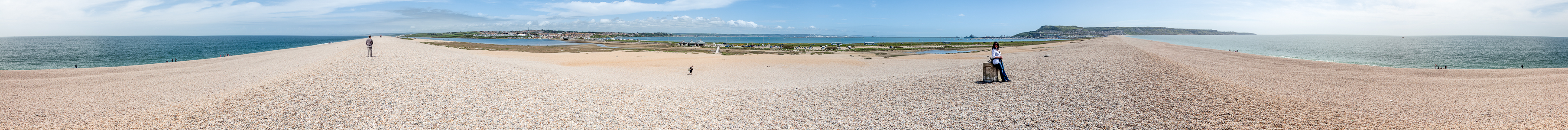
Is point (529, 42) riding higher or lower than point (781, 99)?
higher

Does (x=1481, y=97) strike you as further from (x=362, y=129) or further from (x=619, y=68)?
(x=619, y=68)

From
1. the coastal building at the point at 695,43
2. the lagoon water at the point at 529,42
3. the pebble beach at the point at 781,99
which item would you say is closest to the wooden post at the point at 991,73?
the pebble beach at the point at 781,99

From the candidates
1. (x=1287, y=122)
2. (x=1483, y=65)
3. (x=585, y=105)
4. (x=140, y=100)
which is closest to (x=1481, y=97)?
(x=1287, y=122)

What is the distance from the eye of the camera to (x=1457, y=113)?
971 cm

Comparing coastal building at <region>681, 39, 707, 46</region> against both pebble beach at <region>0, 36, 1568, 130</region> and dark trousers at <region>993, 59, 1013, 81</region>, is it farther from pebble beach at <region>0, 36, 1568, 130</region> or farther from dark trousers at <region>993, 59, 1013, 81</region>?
dark trousers at <region>993, 59, 1013, 81</region>

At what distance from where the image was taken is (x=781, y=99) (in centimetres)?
1158

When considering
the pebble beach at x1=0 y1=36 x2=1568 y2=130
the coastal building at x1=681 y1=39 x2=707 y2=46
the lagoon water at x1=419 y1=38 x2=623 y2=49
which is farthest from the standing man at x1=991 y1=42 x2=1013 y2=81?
the lagoon water at x1=419 y1=38 x2=623 y2=49

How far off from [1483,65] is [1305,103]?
3003 centimetres

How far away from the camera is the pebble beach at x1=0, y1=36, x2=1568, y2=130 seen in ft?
29.3

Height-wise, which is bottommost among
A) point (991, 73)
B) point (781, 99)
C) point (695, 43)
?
point (781, 99)

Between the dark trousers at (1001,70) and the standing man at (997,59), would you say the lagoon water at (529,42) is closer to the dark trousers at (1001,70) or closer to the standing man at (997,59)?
the dark trousers at (1001,70)

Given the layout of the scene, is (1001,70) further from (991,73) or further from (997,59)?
(997,59)

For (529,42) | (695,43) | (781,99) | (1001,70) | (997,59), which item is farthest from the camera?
(529,42)

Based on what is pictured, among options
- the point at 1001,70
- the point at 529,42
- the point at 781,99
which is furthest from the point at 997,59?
the point at 529,42
